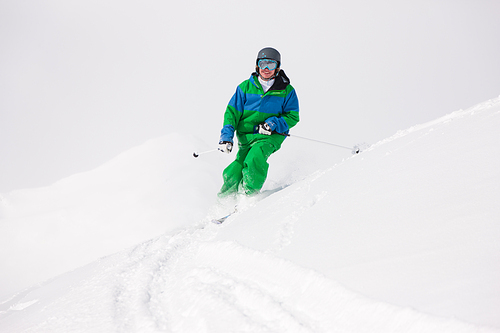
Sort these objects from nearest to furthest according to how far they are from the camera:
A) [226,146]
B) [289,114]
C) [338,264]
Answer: [338,264]
[226,146]
[289,114]

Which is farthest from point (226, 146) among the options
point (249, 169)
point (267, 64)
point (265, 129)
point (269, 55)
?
point (269, 55)

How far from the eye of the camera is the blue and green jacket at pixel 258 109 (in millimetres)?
4906

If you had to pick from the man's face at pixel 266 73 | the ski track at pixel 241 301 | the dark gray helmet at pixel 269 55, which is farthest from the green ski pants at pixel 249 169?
the ski track at pixel 241 301

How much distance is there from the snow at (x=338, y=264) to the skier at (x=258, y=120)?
3.14 feet

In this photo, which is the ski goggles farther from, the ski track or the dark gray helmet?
the ski track

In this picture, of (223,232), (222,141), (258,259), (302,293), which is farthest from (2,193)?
(302,293)

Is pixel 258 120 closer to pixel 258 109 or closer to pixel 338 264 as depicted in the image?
pixel 258 109

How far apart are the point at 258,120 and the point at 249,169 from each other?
0.72m

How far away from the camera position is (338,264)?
1.98m

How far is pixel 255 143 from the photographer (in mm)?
4996

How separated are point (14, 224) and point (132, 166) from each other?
2643 mm

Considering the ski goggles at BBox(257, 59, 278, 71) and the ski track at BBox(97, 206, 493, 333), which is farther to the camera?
the ski goggles at BBox(257, 59, 278, 71)

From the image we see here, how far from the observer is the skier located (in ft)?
15.7

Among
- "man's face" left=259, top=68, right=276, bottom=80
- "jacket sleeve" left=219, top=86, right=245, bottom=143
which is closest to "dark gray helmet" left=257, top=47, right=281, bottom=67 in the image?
"man's face" left=259, top=68, right=276, bottom=80
